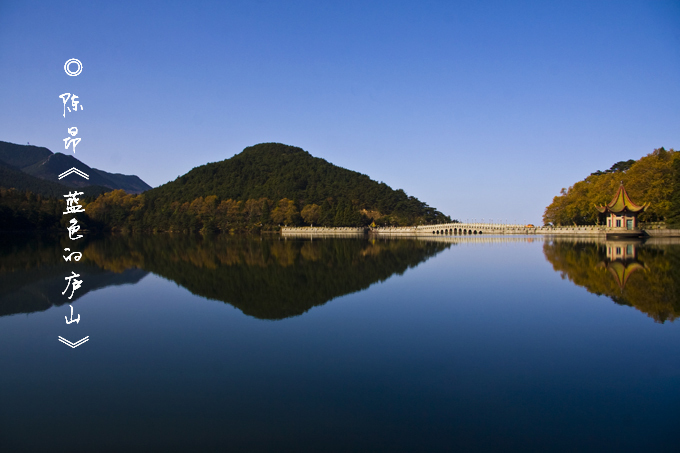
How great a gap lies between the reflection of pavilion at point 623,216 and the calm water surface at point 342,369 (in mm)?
30327

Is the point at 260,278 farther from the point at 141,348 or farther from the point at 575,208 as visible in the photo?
the point at 575,208

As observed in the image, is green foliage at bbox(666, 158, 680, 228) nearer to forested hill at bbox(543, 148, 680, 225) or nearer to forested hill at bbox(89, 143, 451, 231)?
forested hill at bbox(543, 148, 680, 225)

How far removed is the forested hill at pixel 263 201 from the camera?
75250mm

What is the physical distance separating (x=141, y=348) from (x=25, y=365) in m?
1.65

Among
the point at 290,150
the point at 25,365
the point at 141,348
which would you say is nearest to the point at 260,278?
the point at 141,348

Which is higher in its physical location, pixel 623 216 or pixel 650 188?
pixel 650 188

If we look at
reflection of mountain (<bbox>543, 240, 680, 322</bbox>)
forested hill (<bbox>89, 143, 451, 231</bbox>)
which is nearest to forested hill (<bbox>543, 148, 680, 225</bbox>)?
reflection of mountain (<bbox>543, 240, 680, 322</bbox>)

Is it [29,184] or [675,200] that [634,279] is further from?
[29,184]

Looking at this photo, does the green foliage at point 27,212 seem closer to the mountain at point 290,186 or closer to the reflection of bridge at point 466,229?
the mountain at point 290,186

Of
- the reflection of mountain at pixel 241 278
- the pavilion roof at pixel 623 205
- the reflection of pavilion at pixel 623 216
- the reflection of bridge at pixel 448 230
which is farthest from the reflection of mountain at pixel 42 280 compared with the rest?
the reflection of bridge at pixel 448 230

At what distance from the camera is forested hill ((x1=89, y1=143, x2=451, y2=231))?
7525 cm

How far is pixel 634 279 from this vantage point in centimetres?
1527

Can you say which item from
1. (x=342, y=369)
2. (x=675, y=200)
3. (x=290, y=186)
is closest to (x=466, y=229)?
(x=675, y=200)

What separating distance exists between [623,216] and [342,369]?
143 ft
